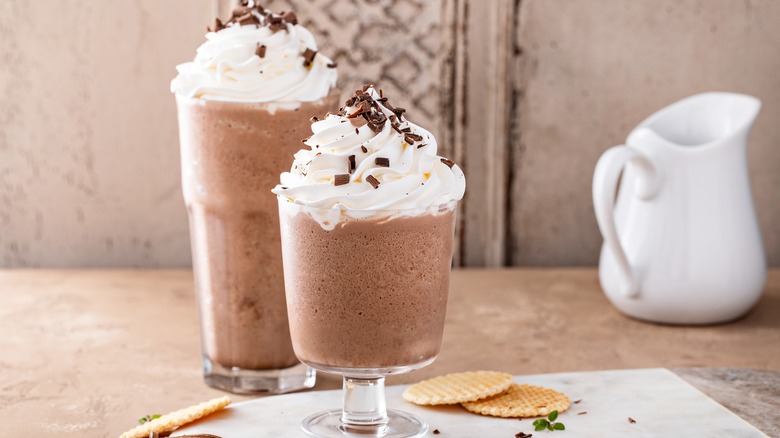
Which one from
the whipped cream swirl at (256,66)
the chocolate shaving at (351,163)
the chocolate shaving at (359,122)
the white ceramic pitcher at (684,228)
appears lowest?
the white ceramic pitcher at (684,228)

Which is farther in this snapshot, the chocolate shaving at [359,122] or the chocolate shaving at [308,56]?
the chocolate shaving at [308,56]

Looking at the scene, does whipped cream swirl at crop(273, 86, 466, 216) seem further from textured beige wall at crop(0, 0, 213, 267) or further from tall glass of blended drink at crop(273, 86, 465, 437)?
textured beige wall at crop(0, 0, 213, 267)

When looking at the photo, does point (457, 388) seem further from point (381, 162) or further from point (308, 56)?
point (308, 56)

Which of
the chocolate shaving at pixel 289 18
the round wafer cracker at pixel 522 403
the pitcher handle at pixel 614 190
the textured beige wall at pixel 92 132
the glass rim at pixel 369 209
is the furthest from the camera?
the textured beige wall at pixel 92 132

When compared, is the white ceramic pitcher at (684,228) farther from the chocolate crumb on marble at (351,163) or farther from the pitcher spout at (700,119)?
the chocolate crumb on marble at (351,163)

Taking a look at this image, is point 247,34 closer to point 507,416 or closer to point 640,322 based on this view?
point 507,416

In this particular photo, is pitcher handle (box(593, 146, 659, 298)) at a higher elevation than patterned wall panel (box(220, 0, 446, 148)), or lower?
lower

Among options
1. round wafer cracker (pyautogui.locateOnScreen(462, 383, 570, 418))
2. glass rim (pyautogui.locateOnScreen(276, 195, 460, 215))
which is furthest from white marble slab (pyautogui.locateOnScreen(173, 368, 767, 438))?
glass rim (pyautogui.locateOnScreen(276, 195, 460, 215))

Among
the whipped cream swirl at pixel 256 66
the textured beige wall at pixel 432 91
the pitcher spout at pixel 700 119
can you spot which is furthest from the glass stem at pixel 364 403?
the textured beige wall at pixel 432 91
